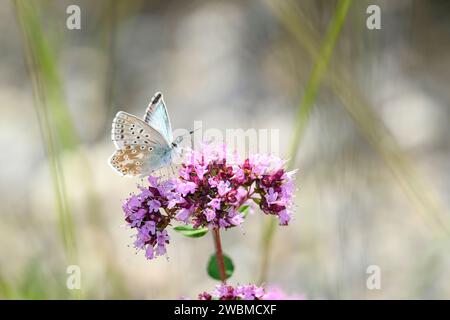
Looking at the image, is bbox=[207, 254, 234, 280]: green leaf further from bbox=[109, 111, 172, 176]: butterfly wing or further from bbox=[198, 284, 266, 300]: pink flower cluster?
bbox=[109, 111, 172, 176]: butterfly wing

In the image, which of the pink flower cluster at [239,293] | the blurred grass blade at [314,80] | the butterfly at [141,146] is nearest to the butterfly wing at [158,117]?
the butterfly at [141,146]

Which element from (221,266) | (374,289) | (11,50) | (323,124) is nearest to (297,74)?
(323,124)

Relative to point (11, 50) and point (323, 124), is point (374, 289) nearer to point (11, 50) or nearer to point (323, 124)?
point (323, 124)

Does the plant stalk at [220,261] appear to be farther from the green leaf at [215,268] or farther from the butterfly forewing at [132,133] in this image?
the butterfly forewing at [132,133]

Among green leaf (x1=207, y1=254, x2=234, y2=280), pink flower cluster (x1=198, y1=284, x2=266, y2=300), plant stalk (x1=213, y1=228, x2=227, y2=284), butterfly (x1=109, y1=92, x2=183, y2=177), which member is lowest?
green leaf (x1=207, y1=254, x2=234, y2=280)

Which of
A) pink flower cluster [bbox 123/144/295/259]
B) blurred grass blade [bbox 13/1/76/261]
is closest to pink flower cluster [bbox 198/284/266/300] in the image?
pink flower cluster [bbox 123/144/295/259]
